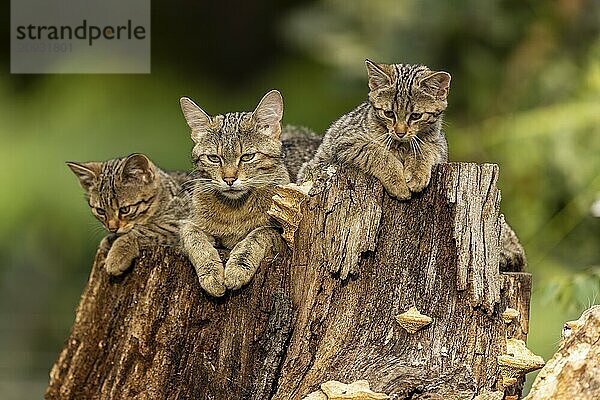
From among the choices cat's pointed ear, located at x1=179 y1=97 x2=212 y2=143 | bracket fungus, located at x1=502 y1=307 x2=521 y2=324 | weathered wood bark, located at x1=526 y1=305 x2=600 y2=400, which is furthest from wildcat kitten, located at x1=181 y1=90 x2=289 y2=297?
weathered wood bark, located at x1=526 y1=305 x2=600 y2=400

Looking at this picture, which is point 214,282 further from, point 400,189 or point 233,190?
A: point 400,189

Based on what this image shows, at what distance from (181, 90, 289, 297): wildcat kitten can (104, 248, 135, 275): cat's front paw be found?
0.20 meters

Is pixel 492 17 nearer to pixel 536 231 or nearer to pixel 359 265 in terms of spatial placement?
pixel 536 231

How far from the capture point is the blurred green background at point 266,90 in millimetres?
4680

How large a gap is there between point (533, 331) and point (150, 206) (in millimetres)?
1897

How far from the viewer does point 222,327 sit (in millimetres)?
2408

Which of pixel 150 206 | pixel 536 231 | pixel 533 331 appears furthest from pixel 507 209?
pixel 150 206

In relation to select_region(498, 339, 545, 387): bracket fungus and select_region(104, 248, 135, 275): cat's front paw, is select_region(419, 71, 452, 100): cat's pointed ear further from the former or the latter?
select_region(104, 248, 135, 275): cat's front paw

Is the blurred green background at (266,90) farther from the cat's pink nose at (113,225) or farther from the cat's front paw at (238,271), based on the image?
the cat's front paw at (238,271)

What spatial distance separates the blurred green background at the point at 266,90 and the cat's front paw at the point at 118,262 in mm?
2130

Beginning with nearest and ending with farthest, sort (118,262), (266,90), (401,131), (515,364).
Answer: (515,364), (401,131), (118,262), (266,90)

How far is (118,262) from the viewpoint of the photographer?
2551 mm

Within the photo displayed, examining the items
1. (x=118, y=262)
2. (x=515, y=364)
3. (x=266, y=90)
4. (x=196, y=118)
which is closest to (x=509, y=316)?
(x=515, y=364)

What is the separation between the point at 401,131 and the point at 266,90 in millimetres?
2778
